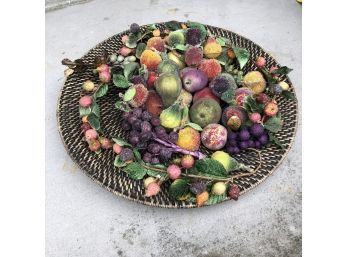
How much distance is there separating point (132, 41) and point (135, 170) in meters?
0.70

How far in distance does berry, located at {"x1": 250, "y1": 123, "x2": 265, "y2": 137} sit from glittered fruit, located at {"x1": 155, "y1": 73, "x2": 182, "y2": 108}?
12.9 inches

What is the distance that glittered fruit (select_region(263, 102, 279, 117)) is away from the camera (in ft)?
4.88

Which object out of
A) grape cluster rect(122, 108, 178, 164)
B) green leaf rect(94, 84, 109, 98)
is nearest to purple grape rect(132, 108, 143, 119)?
grape cluster rect(122, 108, 178, 164)

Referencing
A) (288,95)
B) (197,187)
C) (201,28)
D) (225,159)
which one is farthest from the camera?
(201,28)

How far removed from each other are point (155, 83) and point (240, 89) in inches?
13.9

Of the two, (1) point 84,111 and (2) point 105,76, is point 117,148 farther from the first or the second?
(2) point 105,76

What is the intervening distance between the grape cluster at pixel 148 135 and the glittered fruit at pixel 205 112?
0.12 metres

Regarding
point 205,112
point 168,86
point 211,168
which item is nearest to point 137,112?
point 168,86

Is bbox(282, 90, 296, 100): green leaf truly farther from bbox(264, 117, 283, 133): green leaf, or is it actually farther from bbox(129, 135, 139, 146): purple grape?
bbox(129, 135, 139, 146): purple grape

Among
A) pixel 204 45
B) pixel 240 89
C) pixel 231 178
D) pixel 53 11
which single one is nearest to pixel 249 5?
A: pixel 204 45

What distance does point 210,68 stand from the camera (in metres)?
1.58

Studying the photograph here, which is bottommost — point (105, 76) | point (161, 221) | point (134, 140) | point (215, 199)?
point (161, 221)

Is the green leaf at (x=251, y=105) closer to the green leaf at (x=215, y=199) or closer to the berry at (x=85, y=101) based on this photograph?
the green leaf at (x=215, y=199)

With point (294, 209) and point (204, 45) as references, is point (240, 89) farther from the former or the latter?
point (294, 209)
